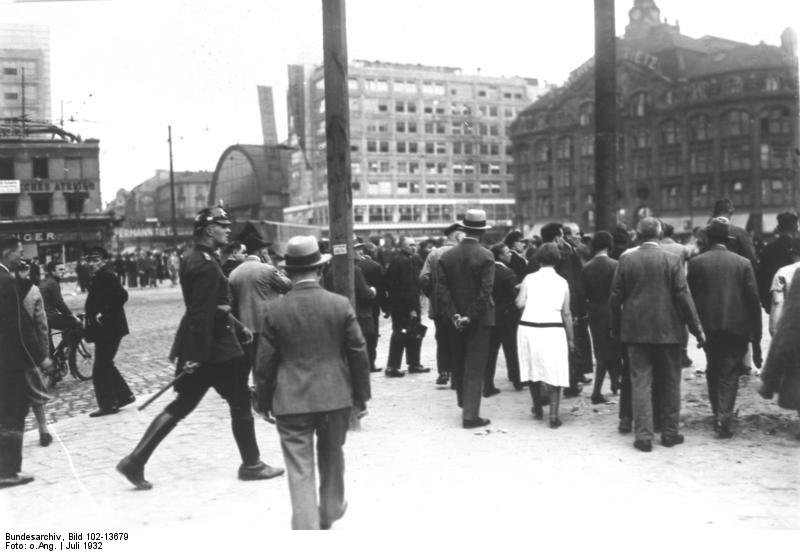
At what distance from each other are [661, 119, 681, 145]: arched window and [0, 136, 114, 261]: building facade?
64.0 m

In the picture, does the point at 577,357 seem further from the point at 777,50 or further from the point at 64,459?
the point at 777,50

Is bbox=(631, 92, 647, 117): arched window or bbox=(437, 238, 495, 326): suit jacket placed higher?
bbox=(631, 92, 647, 117): arched window

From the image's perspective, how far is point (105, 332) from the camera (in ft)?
26.1

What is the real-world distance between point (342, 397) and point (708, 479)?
2.74m

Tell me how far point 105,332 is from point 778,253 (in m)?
7.75

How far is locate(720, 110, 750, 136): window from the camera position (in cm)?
6412

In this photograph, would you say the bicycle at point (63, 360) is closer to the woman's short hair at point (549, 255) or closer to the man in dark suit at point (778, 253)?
the woman's short hair at point (549, 255)

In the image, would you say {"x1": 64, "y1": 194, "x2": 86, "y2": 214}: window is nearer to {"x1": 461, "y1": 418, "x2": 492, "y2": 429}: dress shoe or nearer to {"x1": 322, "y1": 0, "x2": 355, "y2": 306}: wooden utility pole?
{"x1": 322, "y1": 0, "x2": 355, "y2": 306}: wooden utility pole

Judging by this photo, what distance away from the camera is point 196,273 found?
17.1 feet

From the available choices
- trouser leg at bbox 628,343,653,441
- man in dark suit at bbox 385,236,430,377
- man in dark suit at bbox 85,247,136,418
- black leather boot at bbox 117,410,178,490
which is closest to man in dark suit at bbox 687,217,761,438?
trouser leg at bbox 628,343,653,441

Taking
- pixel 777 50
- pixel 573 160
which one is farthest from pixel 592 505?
pixel 573 160

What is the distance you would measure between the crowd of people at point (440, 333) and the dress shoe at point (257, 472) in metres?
0.01

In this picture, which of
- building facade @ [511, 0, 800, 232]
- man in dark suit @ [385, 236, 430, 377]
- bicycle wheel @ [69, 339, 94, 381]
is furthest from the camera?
building facade @ [511, 0, 800, 232]

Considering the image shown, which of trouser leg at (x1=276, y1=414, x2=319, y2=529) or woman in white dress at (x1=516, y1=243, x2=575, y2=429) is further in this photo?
woman in white dress at (x1=516, y1=243, x2=575, y2=429)
